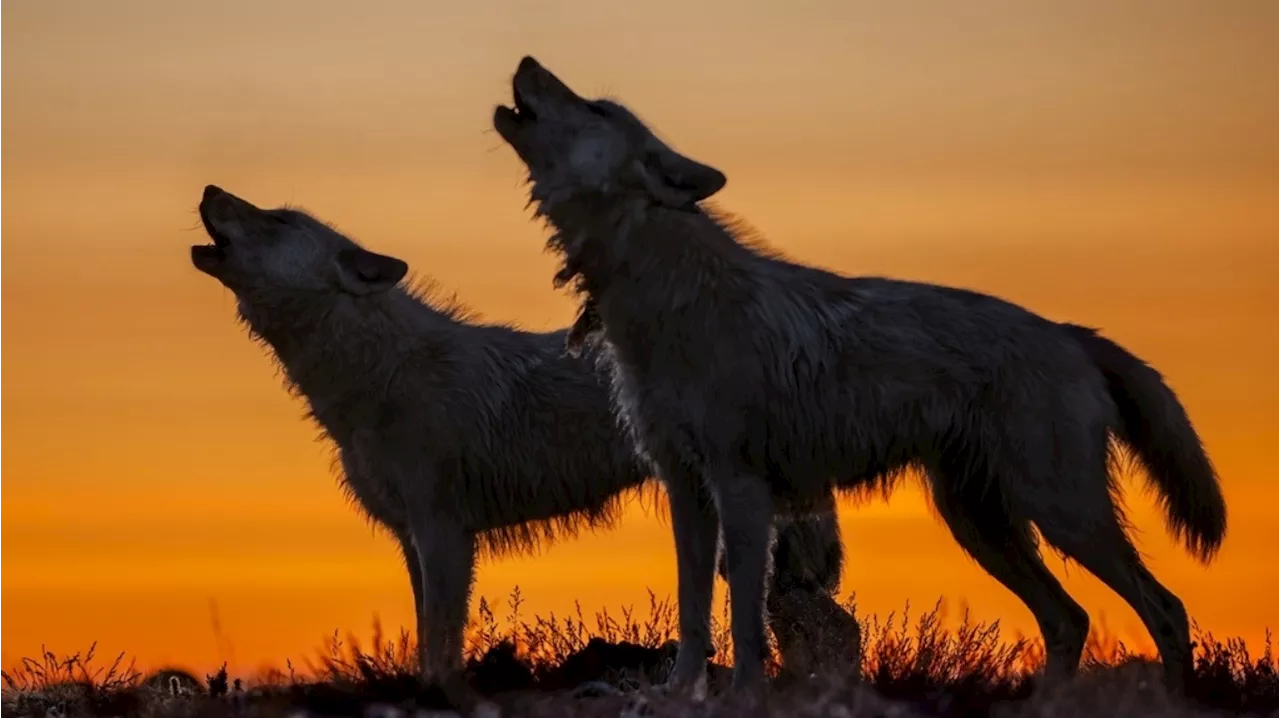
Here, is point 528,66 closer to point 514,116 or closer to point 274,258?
point 514,116

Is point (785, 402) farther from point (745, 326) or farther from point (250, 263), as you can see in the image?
point (250, 263)

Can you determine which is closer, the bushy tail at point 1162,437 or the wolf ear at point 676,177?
the wolf ear at point 676,177

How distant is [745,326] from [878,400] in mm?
744

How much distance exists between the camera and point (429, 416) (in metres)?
10.8

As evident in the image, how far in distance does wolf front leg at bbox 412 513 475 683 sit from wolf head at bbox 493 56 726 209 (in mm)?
2460

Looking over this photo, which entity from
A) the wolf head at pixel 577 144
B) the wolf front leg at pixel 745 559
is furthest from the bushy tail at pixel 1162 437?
the wolf head at pixel 577 144

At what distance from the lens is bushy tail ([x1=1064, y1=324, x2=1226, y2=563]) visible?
31.0ft

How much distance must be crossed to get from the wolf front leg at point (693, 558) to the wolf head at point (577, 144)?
132cm

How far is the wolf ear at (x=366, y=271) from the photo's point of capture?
10508 mm

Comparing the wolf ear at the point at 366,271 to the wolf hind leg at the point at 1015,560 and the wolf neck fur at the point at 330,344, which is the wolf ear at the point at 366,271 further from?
the wolf hind leg at the point at 1015,560

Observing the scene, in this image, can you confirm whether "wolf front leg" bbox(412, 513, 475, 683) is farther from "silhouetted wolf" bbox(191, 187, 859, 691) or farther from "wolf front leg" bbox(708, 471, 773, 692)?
"wolf front leg" bbox(708, 471, 773, 692)

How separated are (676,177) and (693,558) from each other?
1.75 m

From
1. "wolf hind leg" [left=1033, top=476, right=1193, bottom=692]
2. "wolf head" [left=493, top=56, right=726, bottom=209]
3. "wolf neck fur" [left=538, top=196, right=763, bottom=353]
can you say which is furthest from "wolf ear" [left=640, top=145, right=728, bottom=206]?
"wolf hind leg" [left=1033, top=476, right=1193, bottom=692]

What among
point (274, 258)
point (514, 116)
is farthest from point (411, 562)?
point (514, 116)
